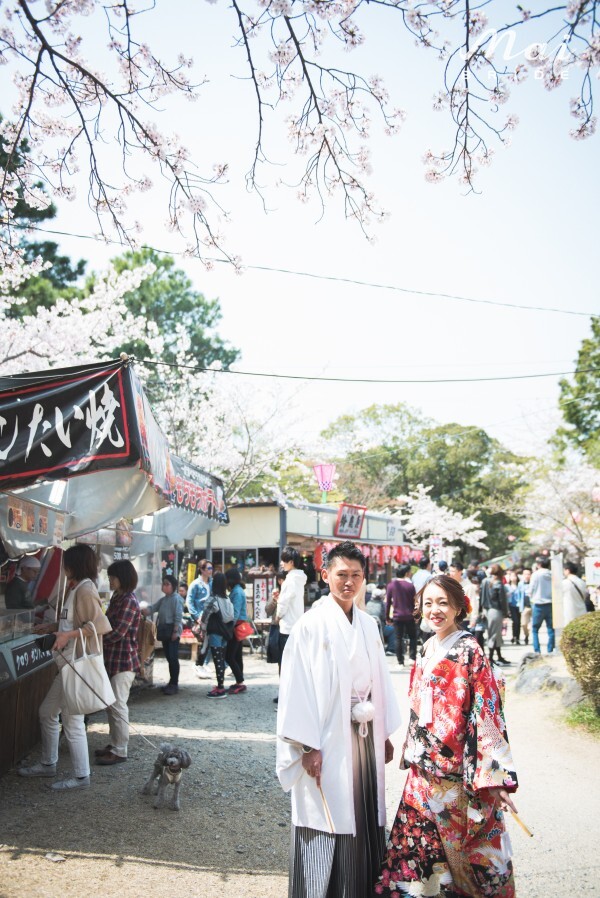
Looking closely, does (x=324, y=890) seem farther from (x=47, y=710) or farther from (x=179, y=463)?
(x=179, y=463)

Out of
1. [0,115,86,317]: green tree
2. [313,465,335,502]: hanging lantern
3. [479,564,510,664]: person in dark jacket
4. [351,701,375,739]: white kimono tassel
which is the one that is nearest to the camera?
[351,701,375,739]: white kimono tassel

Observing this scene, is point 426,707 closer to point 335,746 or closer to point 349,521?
point 335,746

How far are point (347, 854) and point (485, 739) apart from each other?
818 millimetres

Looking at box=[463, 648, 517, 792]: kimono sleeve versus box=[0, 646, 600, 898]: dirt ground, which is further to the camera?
box=[0, 646, 600, 898]: dirt ground

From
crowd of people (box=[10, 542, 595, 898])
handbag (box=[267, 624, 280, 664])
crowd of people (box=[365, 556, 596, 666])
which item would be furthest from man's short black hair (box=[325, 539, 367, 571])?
crowd of people (box=[365, 556, 596, 666])

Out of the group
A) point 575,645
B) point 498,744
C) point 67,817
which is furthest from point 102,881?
point 575,645

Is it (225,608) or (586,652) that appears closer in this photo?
(586,652)

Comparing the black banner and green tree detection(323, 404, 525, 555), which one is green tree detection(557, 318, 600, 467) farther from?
the black banner

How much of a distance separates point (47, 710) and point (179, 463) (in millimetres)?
3149

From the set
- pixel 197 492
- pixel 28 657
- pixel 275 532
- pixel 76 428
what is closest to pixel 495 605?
pixel 197 492

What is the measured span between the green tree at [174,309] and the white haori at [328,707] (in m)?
23.3

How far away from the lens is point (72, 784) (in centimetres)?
516

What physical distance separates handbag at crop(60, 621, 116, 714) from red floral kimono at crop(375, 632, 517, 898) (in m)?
2.82

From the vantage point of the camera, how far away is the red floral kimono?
3047mm
